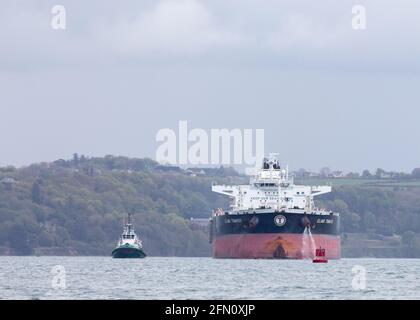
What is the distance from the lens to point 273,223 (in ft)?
436

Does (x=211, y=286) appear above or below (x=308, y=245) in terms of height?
below

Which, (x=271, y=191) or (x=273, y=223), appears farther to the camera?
(x=271, y=191)

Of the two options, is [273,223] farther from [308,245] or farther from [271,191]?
[271,191]

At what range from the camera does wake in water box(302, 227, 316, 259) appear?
5226 inches

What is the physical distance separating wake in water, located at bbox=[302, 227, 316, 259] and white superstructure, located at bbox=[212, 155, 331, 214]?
790 cm

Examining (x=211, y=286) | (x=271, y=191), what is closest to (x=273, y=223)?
(x=271, y=191)

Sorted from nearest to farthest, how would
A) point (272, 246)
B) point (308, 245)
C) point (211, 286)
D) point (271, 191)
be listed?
point (211, 286), point (272, 246), point (308, 245), point (271, 191)

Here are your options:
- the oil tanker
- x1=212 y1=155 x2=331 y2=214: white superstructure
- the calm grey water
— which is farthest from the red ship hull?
the calm grey water

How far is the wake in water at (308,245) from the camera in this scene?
132750mm

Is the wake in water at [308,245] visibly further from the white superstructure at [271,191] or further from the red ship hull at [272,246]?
the white superstructure at [271,191]

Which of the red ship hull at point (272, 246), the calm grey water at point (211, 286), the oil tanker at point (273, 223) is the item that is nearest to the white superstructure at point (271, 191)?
the oil tanker at point (273, 223)

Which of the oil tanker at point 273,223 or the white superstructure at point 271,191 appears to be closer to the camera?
the oil tanker at point 273,223

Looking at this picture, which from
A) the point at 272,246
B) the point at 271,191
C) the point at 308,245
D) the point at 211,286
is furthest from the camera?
the point at 271,191

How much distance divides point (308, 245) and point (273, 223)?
3.44 m
